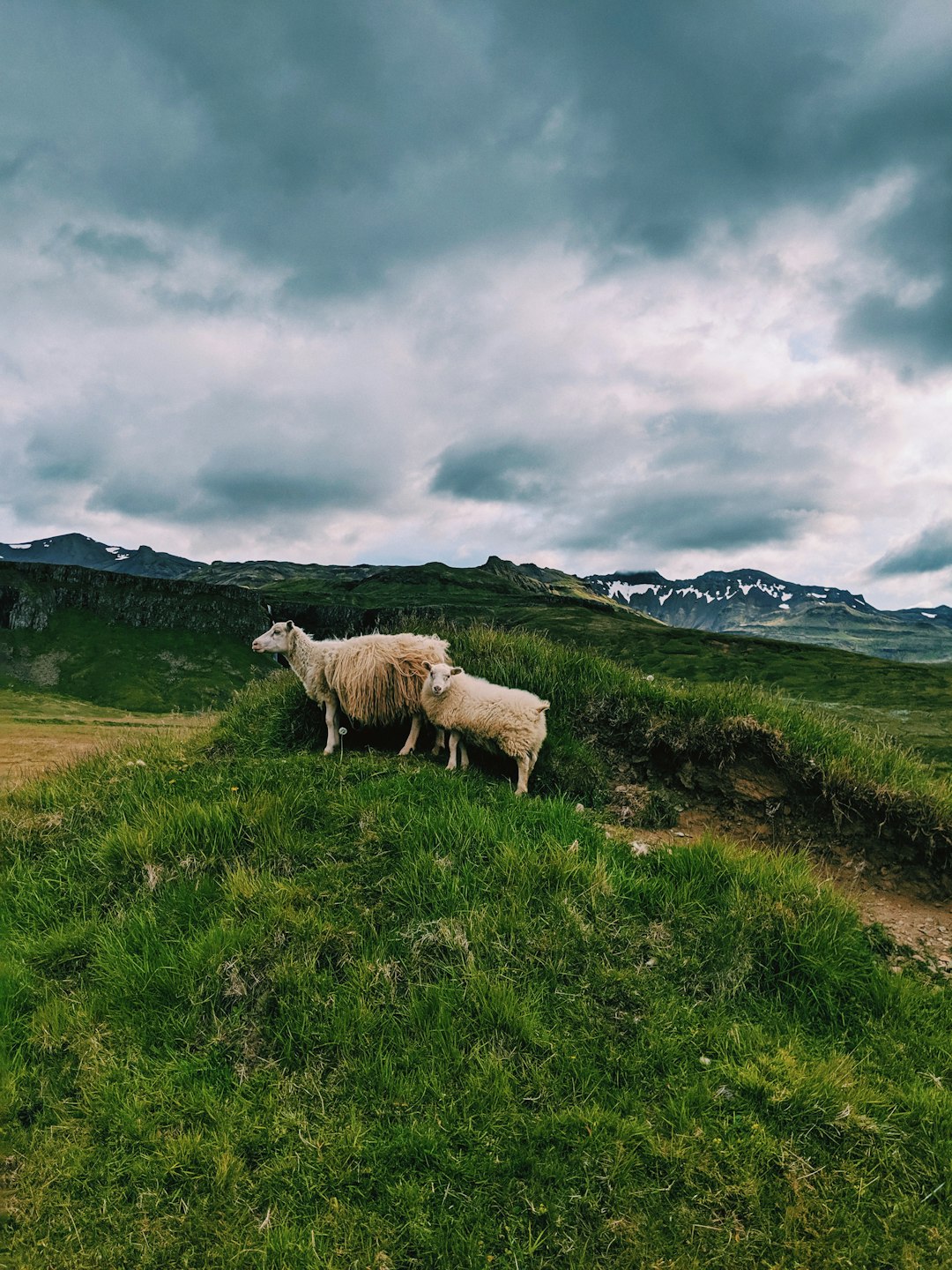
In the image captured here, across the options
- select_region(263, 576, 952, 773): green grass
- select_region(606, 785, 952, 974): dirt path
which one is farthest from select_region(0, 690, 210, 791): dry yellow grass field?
select_region(263, 576, 952, 773): green grass

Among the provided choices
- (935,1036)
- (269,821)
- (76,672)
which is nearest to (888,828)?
(935,1036)

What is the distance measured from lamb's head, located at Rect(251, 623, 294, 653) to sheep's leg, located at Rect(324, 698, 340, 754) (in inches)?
56.8

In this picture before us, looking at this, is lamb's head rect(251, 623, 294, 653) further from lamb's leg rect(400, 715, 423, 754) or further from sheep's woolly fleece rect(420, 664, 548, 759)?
sheep's woolly fleece rect(420, 664, 548, 759)

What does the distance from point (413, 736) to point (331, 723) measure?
139 cm

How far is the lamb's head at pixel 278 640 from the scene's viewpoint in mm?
11156

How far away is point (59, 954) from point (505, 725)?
571 centimetres

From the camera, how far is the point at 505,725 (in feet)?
29.1

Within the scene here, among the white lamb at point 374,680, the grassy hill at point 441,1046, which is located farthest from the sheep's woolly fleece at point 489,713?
the grassy hill at point 441,1046

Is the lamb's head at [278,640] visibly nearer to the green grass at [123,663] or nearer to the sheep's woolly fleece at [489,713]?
the sheep's woolly fleece at [489,713]

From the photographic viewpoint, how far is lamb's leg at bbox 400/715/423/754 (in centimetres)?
980

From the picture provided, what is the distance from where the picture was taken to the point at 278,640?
1125cm

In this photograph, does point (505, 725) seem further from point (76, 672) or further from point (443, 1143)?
point (76, 672)

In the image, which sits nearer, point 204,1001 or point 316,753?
point 204,1001

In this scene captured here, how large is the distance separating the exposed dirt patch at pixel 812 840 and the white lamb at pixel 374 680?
368 centimetres
